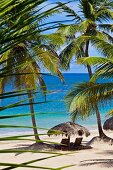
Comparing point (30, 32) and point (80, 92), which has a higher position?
point (30, 32)

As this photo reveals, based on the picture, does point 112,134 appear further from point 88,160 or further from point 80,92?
point 80,92

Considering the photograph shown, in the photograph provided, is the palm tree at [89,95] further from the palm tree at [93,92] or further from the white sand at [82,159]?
the white sand at [82,159]

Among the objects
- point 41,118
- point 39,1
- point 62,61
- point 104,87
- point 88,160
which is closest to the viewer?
point 39,1

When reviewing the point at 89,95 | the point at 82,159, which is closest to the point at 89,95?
the point at 89,95

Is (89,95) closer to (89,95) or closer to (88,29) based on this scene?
(89,95)

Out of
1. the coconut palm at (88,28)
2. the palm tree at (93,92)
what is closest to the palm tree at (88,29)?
the coconut palm at (88,28)

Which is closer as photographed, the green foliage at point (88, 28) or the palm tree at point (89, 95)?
the palm tree at point (89, 95)

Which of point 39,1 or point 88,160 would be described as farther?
point 88,160

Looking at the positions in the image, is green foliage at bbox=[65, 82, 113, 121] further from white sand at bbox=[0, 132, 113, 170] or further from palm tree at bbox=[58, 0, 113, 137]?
palm tree at bbox=[58, 0, 113, 137]

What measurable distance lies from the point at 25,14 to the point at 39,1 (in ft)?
0.19

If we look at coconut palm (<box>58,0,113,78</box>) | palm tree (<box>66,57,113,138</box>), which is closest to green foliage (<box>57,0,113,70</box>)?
coconut palm (<box>58,0,113,78</box>)

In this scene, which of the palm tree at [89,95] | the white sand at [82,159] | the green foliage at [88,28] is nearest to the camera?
the palm tree at [89,95]

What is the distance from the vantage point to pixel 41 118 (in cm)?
5153

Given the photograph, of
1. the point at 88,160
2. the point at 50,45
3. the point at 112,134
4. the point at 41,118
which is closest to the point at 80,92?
the point at 88,160
